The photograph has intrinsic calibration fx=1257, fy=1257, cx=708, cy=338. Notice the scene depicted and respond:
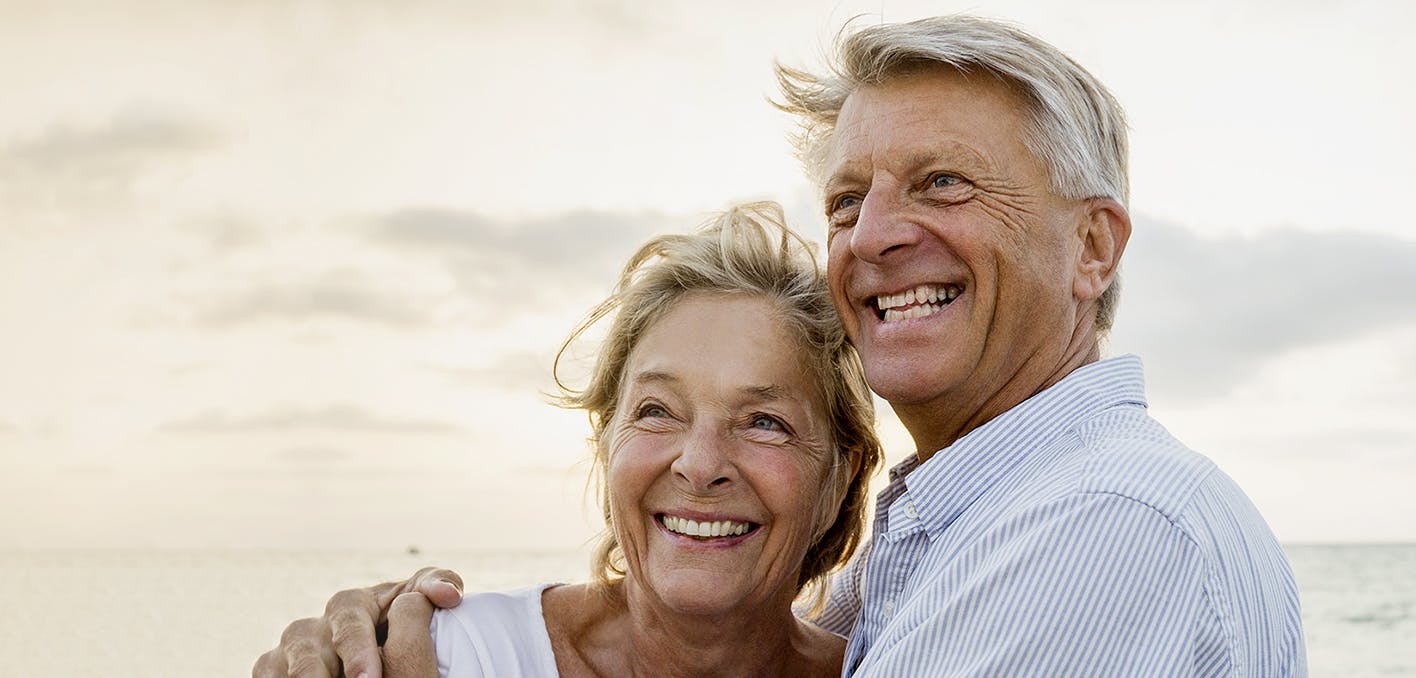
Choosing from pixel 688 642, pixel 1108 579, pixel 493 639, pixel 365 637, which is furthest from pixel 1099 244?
pixel 365 637

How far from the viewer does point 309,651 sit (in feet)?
11.4

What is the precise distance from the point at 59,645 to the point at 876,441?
900 inches

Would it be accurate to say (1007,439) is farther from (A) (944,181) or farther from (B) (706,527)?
(B) (706,527)

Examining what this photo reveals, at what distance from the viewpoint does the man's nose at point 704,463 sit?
3.37 metres

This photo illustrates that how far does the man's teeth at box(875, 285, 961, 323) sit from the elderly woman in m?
0.47

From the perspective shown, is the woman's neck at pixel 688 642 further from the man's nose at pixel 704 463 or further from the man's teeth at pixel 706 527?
the man's nose at pixel 704 463

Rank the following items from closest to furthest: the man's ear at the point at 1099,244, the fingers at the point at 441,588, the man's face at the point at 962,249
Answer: the man's face at the point at 962,249, the man's ear at the point at 1099,244, the fingers at the point at 441,588

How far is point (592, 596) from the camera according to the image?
155 inches

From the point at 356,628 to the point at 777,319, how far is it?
1474 mm

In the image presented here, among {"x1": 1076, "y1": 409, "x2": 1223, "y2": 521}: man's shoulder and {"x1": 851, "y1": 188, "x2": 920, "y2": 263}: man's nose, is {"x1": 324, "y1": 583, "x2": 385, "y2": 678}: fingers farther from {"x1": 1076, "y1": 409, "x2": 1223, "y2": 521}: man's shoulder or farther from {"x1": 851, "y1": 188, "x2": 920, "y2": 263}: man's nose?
{"x1": 1076, "y1": 409, "x2": 1223, "y2": 521}: man's shoulder

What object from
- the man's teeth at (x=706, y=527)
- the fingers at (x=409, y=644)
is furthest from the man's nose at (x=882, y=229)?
the fingers at (x=409, y=644)

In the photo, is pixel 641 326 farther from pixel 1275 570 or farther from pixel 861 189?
pixel 1275 570

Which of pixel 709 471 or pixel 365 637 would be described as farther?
pixel 365 637

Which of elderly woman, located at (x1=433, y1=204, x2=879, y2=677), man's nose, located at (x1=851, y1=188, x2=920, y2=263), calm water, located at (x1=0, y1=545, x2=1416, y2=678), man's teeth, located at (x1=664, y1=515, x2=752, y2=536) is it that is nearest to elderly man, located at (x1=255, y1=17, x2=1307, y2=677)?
man's nose, located at (x1=851, y1=188, x2=920, y2=263)
